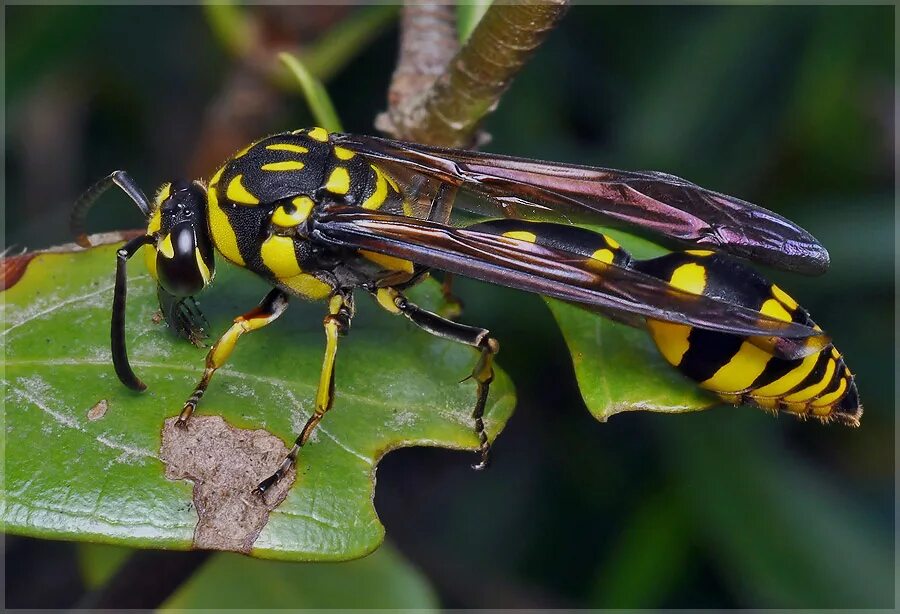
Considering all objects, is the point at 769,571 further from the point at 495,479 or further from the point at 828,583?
the point at 495,479

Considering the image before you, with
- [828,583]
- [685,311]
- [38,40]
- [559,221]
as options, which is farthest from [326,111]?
[828,583]

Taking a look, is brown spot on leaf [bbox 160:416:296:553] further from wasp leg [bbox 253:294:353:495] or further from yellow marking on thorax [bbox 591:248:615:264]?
yellow marking on thorax [bbox 591:248:615:264]

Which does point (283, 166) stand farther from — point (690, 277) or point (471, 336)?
point (690, 277)

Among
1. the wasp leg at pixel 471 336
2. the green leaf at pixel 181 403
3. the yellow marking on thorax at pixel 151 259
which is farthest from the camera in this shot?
the yellow marking on thorax at pixel 151 259

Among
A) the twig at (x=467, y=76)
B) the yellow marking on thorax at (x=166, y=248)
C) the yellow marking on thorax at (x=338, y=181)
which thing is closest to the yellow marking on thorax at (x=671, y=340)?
the twig at (x=467, y=76)

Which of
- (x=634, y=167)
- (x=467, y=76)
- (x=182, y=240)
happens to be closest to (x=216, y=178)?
(x=182, y=240)

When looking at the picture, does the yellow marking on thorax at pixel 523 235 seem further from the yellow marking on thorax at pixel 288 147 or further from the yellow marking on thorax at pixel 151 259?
the yellow marking on thorax at pixel 151 259

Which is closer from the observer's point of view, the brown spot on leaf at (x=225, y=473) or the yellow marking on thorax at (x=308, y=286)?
the brown spot on leaf at (x=225, y=473)
